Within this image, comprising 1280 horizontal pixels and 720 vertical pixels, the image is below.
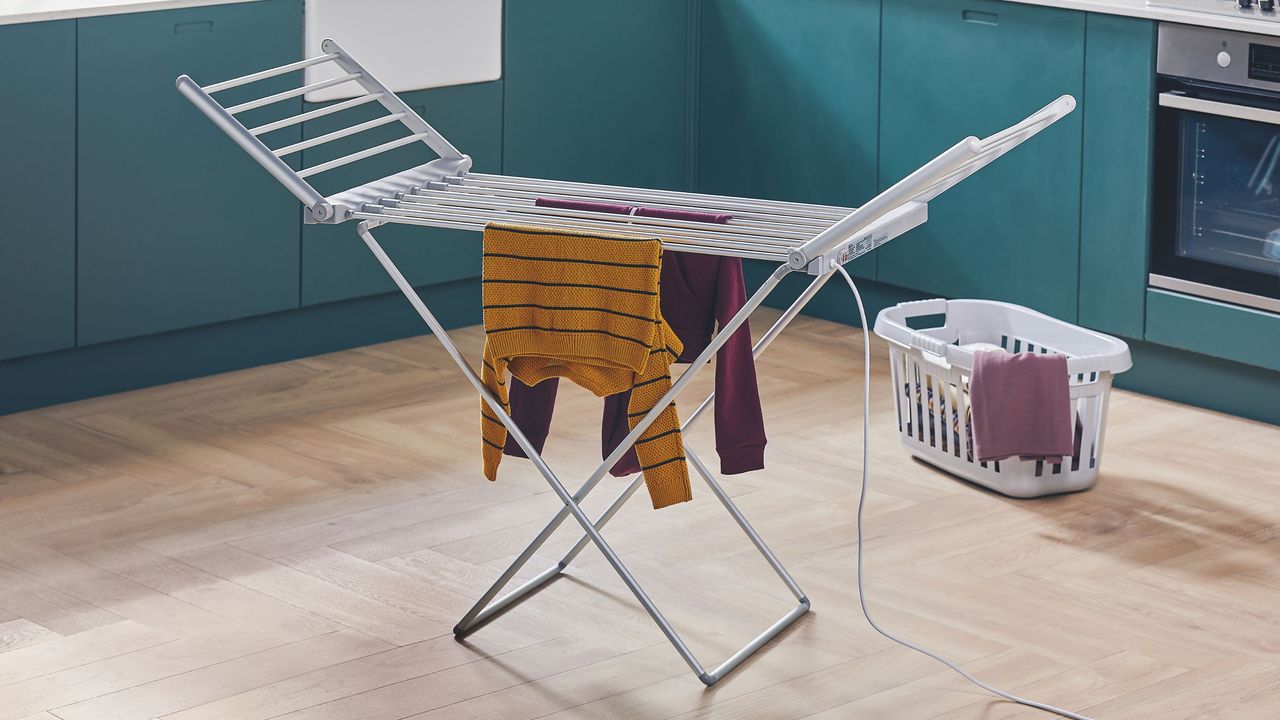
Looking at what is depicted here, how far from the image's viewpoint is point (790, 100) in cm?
511

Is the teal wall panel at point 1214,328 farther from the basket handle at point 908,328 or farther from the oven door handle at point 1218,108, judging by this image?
the basket handle at point 908,328

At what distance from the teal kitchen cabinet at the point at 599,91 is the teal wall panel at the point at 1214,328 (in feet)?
5.28

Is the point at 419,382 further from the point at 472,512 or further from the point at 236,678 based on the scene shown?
the point at 236,678

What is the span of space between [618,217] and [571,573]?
784 mm

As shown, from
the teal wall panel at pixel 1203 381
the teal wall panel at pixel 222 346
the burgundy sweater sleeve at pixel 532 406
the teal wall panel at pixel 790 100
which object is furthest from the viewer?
the teal wall panel at pixel 790 100

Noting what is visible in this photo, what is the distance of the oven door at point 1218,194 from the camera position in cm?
405

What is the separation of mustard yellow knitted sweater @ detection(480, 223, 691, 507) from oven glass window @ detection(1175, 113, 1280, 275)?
1856 mm

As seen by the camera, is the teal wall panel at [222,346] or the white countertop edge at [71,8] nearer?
the white countertop edge at [71,8]

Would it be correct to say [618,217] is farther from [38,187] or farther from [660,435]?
[38,187]

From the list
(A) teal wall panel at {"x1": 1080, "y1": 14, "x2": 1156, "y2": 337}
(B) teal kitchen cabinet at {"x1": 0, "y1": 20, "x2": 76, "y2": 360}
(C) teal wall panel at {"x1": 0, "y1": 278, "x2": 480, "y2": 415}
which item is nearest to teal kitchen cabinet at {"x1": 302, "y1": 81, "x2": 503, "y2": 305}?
(C) teal wall panel at {"x1": 0, "y1": 278, "x2": 480, "y2": 415}

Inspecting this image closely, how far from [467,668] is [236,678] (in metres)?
0.36

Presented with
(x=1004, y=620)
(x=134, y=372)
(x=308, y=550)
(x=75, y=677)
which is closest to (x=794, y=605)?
(x=1004, y=620)

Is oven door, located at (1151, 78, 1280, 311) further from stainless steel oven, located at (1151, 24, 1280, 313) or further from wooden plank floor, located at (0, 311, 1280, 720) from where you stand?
wooden plank floor, located at (0, 311, 1280, 720)

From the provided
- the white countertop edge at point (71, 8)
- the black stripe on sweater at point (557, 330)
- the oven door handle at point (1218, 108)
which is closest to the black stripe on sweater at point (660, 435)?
the black stripe on sweater at point (557, 330)
